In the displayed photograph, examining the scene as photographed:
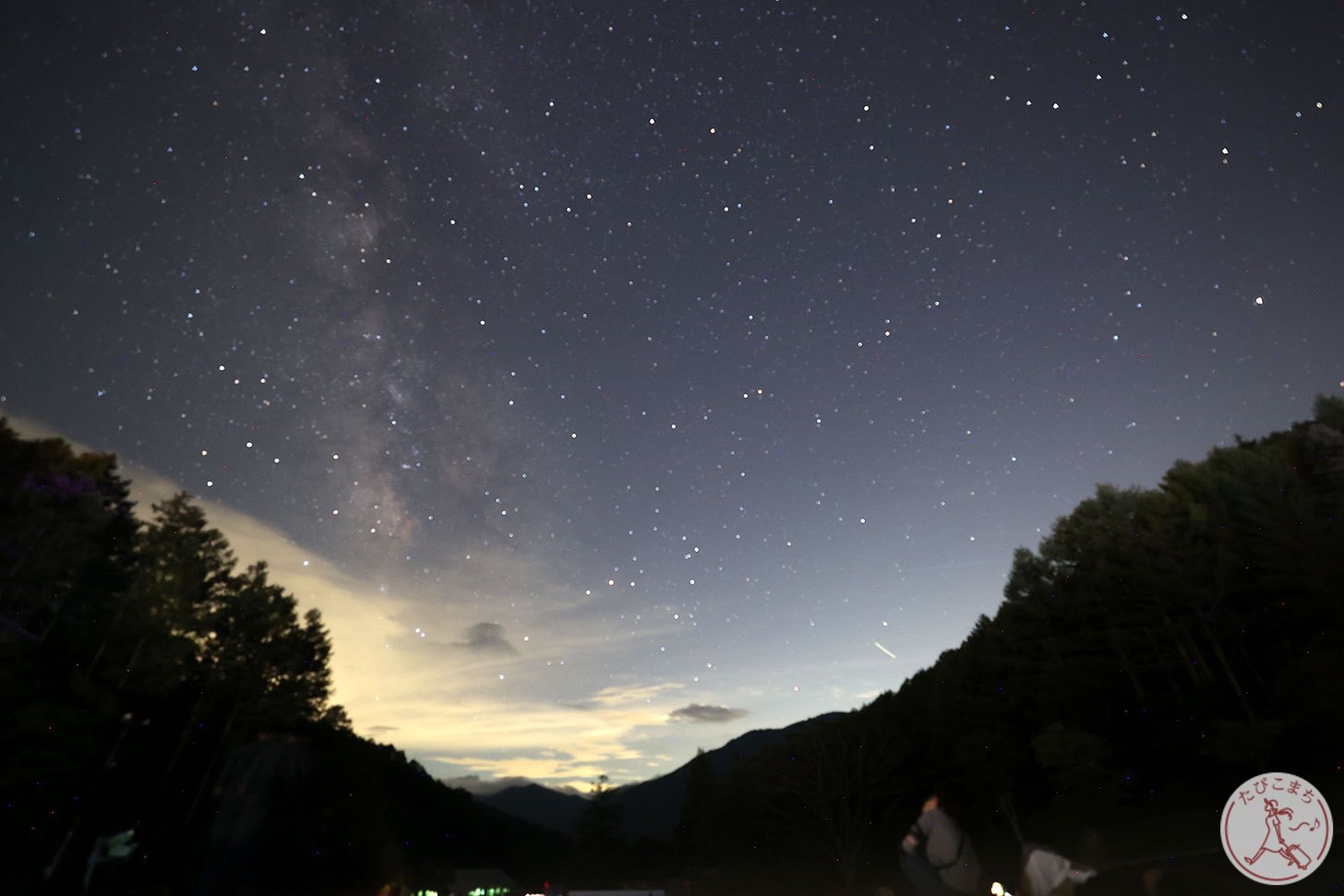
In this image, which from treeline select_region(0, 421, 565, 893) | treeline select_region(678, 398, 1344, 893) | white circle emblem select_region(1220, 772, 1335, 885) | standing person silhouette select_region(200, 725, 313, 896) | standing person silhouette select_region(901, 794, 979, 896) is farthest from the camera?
treeline select_region(678, 398, 1344, 893)

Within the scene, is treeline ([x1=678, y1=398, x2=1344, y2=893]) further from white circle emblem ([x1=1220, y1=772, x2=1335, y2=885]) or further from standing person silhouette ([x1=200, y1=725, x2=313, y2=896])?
standing person silhouette ([x1=200, y1=725, x2=313, y2=896])

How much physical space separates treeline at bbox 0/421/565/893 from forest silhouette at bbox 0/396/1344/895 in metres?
0.14

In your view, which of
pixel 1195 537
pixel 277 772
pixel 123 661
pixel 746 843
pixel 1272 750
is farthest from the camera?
pixel 746 843

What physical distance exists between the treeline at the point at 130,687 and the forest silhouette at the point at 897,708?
0.14 meters

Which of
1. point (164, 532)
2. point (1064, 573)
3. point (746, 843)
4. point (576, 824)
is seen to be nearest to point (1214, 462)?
point (1064, 573)

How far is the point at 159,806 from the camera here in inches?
1465

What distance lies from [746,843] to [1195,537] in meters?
37.3

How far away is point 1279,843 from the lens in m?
6.25

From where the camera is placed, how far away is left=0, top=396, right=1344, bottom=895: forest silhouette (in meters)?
26.0

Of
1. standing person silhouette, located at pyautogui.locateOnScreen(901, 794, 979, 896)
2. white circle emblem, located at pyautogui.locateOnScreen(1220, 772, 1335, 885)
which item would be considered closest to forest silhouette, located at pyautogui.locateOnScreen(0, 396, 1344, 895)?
white circle emblem, located at pyautogui.locateOnScreen(1220, 772, 1335, 885)

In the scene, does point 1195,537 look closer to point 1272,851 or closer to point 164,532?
point 1272,851

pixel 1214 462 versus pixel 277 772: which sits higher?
pixel 1214 462

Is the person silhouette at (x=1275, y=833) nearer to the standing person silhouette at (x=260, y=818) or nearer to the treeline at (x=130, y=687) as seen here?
the standing person silhouette at (x=260, y=818)

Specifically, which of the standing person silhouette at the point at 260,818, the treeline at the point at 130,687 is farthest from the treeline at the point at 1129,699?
the standing person silhouette at the point at 260,818
